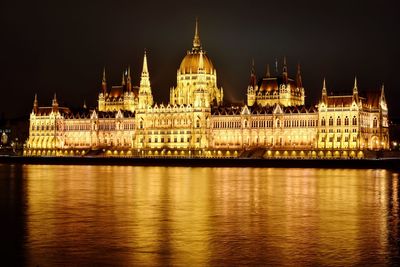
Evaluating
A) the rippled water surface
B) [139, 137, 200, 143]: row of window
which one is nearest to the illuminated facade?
A: [139, 137, 200, 143]: row of window

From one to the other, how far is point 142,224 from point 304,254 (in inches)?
353

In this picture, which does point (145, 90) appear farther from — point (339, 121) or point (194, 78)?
point (339, 121)

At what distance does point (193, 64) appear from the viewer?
431ft

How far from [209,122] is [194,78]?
11230mm

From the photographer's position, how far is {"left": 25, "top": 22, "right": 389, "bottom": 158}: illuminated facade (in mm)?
110675

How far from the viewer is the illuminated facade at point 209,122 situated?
11068 cm

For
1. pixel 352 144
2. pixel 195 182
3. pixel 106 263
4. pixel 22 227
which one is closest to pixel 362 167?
pixel 352 144

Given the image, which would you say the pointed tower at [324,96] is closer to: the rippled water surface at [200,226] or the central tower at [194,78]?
the central tower at [194,78]

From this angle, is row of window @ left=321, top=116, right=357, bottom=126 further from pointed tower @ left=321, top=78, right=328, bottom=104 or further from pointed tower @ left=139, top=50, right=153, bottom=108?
pointed tower @ left=139, top=50, right=153, bottom=108

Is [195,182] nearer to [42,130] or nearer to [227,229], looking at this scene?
[227,229]

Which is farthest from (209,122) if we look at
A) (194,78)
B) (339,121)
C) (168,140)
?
(339,121)

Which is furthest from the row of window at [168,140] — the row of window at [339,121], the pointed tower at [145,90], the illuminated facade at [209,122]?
the row of window at [339,121]

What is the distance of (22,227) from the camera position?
30.0 metres

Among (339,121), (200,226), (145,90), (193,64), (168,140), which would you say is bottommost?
(200,226)
